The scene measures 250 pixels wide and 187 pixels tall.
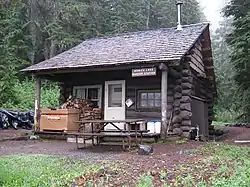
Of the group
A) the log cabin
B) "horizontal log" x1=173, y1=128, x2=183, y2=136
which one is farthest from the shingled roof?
"horizontal log" x1=173, y1=128, x2=183, y2=136

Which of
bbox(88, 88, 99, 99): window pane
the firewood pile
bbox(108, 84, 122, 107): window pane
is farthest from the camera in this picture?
bbox(88, 88, 99, 99): window pane

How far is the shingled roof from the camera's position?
12.2 metres

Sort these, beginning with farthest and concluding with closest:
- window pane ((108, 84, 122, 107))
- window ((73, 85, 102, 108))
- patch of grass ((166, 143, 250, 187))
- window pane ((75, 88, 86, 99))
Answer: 1. window pane ((75, 88, 86, 99))
2. window ((73, 85, 102, 108))
3. window pane ((108, 84, 122, 107))
4. patch of grass ((166, 143, 250, 187))

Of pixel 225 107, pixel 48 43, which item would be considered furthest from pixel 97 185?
pixel 225 107

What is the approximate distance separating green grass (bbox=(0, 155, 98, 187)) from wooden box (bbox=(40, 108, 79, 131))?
18.4 ft

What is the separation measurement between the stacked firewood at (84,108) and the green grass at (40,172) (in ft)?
20.2

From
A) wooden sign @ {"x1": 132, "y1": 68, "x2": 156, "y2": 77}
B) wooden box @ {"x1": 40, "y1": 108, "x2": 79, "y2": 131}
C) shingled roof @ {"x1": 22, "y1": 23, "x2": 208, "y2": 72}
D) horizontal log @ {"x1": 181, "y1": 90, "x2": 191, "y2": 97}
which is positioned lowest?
wooden box @ {"x1": 40, "y1": 108, "x2": 79, "y2": 131}

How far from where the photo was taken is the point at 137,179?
Result: 5.45 m

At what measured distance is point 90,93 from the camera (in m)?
14.8

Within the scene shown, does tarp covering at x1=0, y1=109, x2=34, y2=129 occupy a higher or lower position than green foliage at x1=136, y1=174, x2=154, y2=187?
higher

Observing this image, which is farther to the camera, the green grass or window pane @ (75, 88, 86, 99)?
window pane @ (75, 88, 86, 99)

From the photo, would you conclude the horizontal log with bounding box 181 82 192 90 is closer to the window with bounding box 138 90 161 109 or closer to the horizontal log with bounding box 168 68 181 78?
the horizontal log with bounding box 168 68 181 78

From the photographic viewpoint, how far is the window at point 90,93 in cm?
1453

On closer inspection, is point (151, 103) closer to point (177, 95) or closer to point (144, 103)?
point (144, 103)
